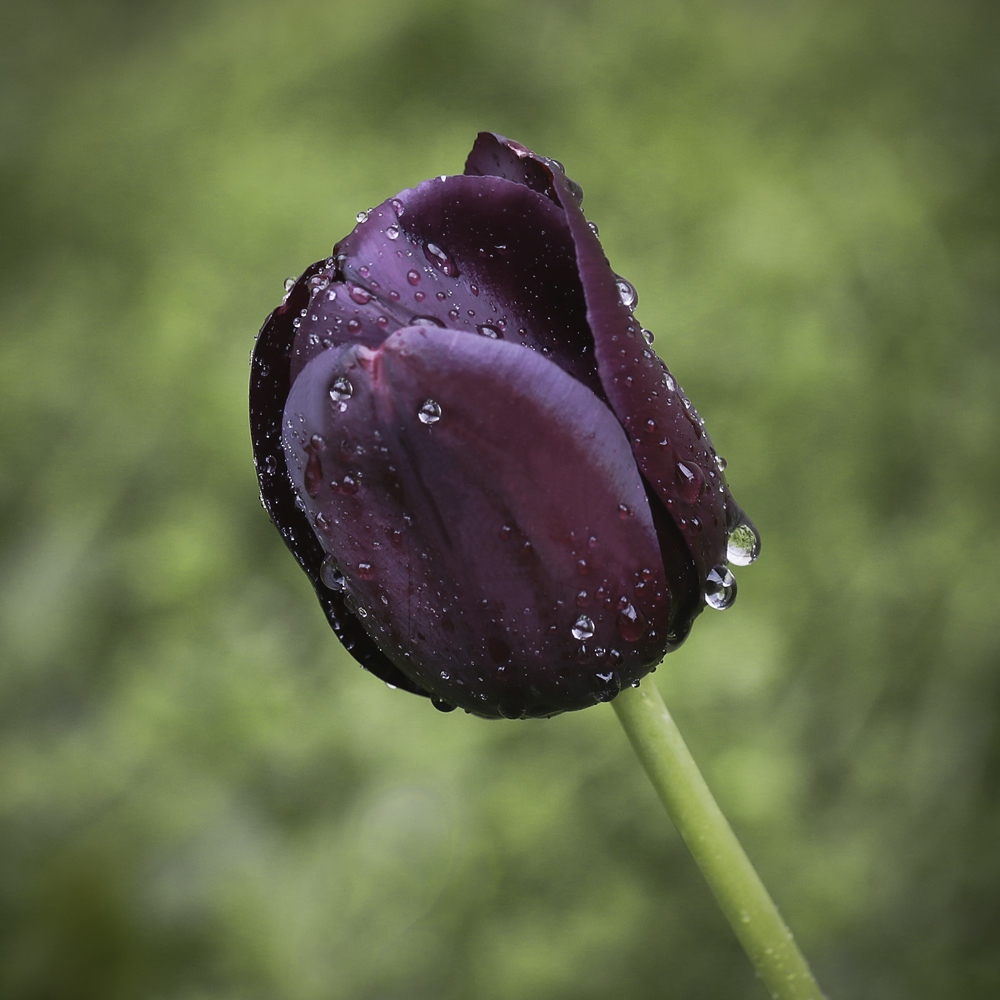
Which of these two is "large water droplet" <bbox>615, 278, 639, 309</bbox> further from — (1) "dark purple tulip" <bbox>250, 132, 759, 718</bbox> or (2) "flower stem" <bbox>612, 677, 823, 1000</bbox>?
(2) "flower stem" <bbox>612, 677, 823, 1000</bbox>

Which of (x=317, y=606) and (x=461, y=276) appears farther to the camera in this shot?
(x=317, y=606)

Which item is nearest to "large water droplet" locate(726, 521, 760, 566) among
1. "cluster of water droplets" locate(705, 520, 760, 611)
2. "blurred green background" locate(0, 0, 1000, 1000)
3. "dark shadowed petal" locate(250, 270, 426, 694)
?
"cluster of water droplets" locate(705, 520, 760, 611)

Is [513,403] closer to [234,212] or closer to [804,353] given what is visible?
[804,353]

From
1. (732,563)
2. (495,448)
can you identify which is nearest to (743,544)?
(732,563)

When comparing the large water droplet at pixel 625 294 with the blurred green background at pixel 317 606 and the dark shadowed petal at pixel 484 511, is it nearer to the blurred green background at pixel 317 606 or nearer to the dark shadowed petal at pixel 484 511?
the dark shadowed petal at pixel 484 511

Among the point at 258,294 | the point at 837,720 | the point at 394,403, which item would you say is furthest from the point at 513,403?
the point at 258,294

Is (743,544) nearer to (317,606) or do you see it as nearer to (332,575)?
(332,575)
